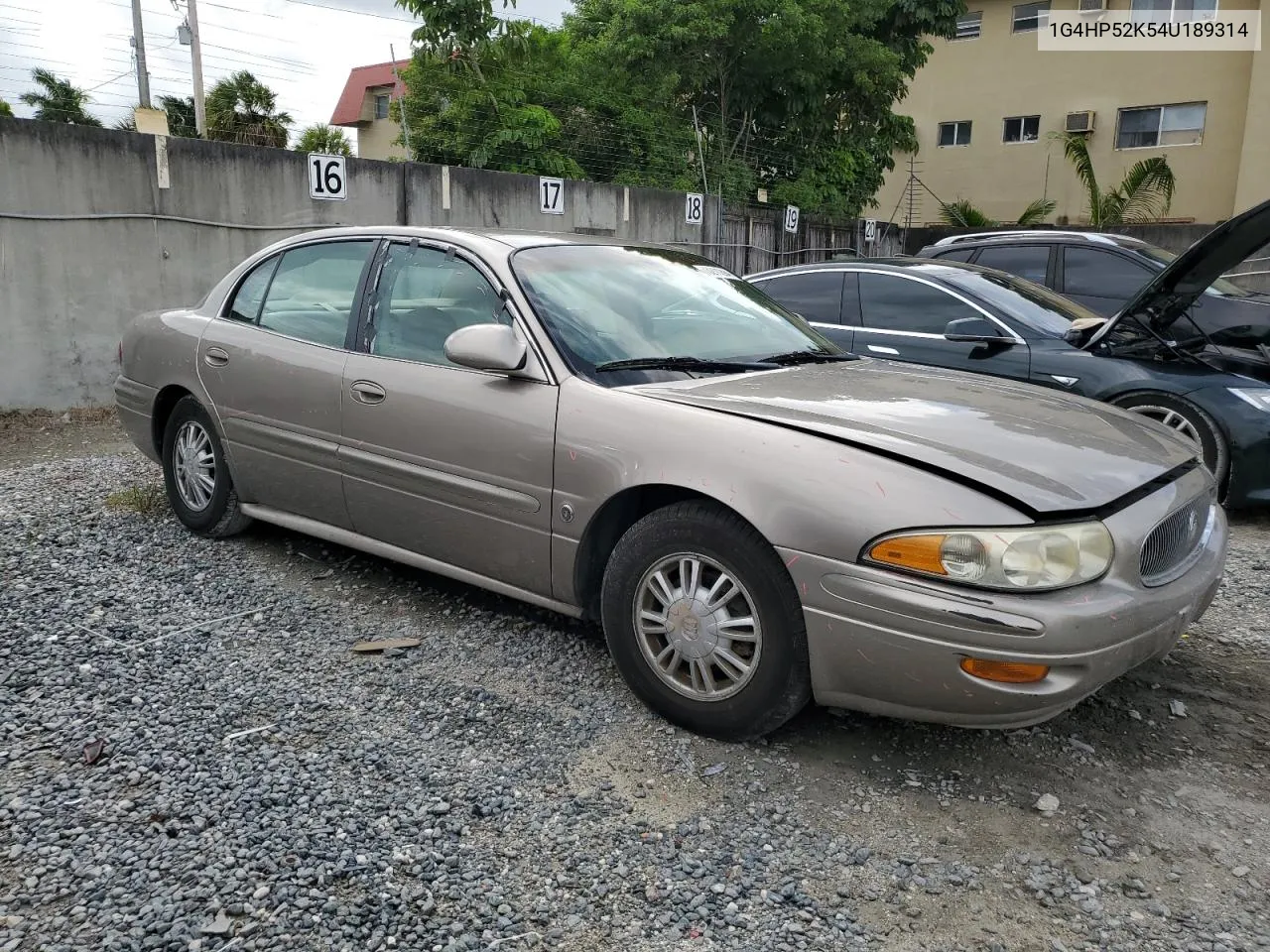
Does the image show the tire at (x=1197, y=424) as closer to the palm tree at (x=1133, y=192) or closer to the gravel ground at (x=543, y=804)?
the gravel ground at (x=543, y=804)

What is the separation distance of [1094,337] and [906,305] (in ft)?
4.05

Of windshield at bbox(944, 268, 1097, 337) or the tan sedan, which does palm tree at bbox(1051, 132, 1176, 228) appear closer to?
windshield at bbox(944, 268, 1097, 337)

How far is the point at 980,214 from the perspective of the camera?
2527 cm

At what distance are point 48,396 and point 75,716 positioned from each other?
6.31 metres

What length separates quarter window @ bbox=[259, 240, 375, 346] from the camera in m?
4.35

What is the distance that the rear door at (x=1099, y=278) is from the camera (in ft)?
26.9

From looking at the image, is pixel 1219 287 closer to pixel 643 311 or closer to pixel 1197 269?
pixel 1197 269

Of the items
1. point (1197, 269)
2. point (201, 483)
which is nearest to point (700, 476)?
point (201, 483)

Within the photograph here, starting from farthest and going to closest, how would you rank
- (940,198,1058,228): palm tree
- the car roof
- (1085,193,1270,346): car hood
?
(940,198,1058,228): palm tree, the car roof, (1085,193,1270,346): car hood

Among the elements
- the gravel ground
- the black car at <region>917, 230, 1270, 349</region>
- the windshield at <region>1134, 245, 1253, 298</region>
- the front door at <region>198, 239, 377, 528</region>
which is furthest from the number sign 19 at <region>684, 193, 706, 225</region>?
the gravel ground

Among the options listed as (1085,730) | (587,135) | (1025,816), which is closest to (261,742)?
(1025,816)

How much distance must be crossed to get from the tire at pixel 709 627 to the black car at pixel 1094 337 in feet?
11.4

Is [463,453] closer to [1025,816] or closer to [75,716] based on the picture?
[75,716]

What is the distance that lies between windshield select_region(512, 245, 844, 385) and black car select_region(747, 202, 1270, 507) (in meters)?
2.18
